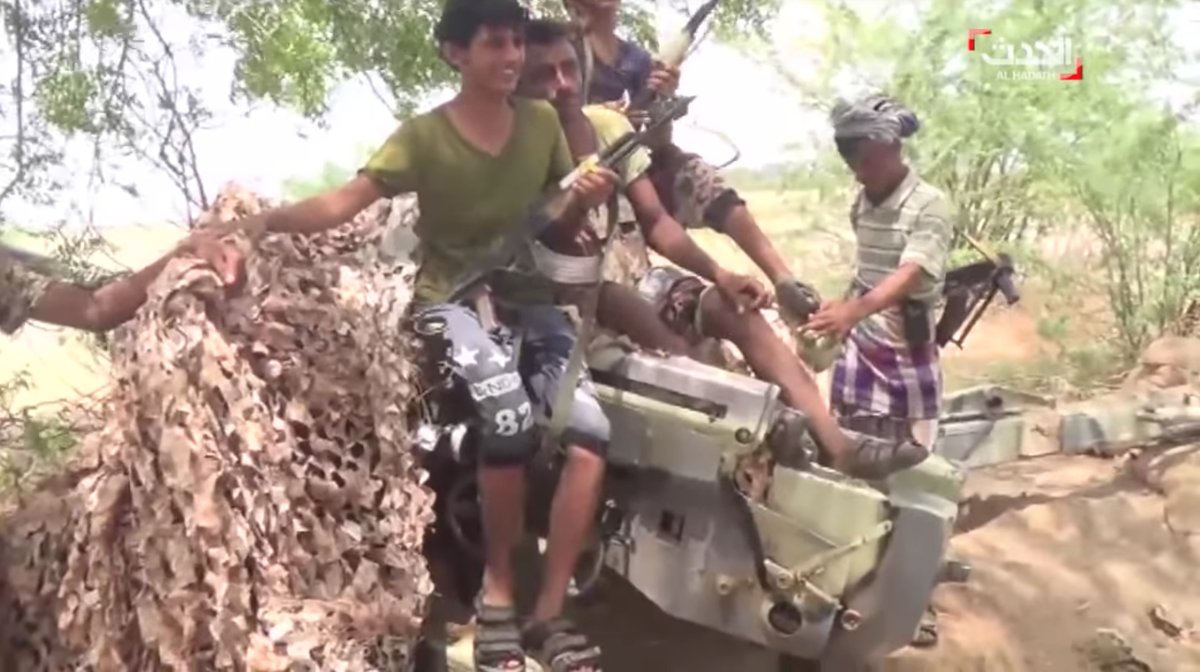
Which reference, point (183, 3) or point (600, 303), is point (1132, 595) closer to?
point (600, 303)

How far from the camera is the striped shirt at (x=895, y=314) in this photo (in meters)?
3.75

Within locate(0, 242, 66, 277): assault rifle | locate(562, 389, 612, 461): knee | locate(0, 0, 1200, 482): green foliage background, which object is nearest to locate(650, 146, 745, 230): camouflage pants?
locate(562, 389, 612, 461): knee

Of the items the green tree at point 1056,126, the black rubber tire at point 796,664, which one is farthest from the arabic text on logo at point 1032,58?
the black rubber tire at point 796,664

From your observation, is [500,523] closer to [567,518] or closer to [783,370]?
[567,518]

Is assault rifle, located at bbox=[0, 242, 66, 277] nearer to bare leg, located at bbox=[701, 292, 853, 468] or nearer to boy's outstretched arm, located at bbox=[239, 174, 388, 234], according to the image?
boy's outstretched arm, located at bbox=[239, 174, 388, 234]

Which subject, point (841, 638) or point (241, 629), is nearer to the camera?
point (241, 629)

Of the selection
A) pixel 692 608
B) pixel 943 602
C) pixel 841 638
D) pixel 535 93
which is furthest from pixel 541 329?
pixel 943 602

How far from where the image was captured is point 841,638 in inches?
124

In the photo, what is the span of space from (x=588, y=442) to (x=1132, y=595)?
2137mm

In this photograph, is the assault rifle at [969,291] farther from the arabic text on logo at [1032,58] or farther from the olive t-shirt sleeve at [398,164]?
the arabic text on logo at [1032,58]

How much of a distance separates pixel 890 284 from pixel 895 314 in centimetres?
27

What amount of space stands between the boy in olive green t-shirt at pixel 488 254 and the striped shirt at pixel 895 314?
1.14 meters

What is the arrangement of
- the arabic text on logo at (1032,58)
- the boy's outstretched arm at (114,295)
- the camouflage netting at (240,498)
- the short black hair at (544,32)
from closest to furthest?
the camouflage netting at (240,498) → the boy's outstretched arm at (114,295) → the short black hair at (544,32) → the arabic text on logo at (1032,58)

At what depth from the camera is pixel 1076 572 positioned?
4.37m
